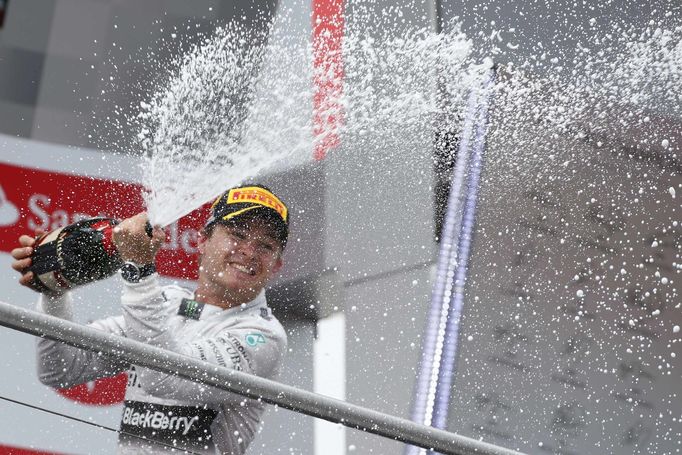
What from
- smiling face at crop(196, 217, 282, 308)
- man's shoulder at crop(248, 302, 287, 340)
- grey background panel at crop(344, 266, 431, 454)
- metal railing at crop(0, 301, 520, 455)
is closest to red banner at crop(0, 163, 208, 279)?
grey background panel at crop(344, 266, 431, 454)

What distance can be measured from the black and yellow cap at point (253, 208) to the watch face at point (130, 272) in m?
0.24

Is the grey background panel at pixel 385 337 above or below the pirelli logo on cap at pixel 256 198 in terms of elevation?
below

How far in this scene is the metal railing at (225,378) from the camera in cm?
80

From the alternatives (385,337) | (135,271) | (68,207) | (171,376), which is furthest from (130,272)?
(68,207)

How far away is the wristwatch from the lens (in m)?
1.12

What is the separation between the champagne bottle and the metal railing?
11.9 inches

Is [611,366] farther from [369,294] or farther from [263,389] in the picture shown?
[263,389]

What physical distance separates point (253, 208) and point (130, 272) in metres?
0.26

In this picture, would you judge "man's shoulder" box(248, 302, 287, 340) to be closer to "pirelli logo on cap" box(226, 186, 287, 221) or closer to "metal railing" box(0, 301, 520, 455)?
"pirelli logo on cap" box(226, 186, 287, 221)

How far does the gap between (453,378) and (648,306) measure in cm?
41

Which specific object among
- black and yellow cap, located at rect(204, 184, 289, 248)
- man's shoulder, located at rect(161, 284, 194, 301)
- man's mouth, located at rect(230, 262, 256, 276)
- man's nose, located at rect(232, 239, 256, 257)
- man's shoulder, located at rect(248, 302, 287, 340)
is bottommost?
man's shoulder, located at rect(248, 302, 287, 340)

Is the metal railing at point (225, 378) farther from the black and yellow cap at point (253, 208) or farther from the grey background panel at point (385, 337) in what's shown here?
the grey background panel at point (385, 337)

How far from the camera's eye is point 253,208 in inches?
52.5

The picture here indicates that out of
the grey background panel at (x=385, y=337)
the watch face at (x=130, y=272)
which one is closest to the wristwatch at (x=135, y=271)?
the watch face at (x=130, y=272)
